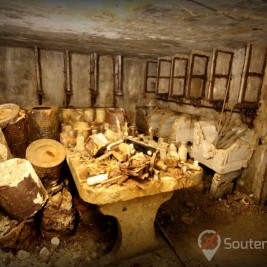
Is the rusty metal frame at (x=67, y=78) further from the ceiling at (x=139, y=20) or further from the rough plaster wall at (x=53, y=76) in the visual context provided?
the ceiling at (x=139, y=20)

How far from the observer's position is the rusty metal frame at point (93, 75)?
6625 mm

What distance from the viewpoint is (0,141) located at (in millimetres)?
3463

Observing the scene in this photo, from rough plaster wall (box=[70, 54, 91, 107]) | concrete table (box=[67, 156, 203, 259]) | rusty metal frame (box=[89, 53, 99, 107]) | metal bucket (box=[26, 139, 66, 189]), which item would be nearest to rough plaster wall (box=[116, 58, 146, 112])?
rusty metal frame (box=[89, 53, 99, 107])

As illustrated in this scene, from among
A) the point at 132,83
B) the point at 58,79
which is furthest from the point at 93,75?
Answer: the point at 132,83

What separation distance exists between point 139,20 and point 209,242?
3879 mm

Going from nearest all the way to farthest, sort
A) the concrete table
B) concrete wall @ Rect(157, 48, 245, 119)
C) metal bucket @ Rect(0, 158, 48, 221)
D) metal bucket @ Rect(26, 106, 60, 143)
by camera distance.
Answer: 1. the concrete table
2. metal bucket @ Rect(0, 158, 48, 221)
3. metal bucket @ Rect(26, 106, 60, 143)
4. concrete wall @ Rect(157, 48, 245, 119)

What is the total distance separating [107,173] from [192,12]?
2.28 m

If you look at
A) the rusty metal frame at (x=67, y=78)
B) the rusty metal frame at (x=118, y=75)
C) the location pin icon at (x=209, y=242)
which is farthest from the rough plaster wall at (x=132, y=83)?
the location pin icon at (x=209, y=242)

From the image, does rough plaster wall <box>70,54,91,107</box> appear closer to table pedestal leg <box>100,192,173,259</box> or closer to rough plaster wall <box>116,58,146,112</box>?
rough plaster wall <box>116,58,146,112</box>

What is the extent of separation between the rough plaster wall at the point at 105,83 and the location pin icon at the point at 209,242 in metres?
5.14

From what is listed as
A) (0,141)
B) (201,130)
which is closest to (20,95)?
(0,141)

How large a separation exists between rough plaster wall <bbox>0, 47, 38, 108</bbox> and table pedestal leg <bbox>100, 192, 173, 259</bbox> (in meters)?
4.97

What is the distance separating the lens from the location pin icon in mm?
3408

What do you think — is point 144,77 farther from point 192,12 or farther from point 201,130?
point 192,12
